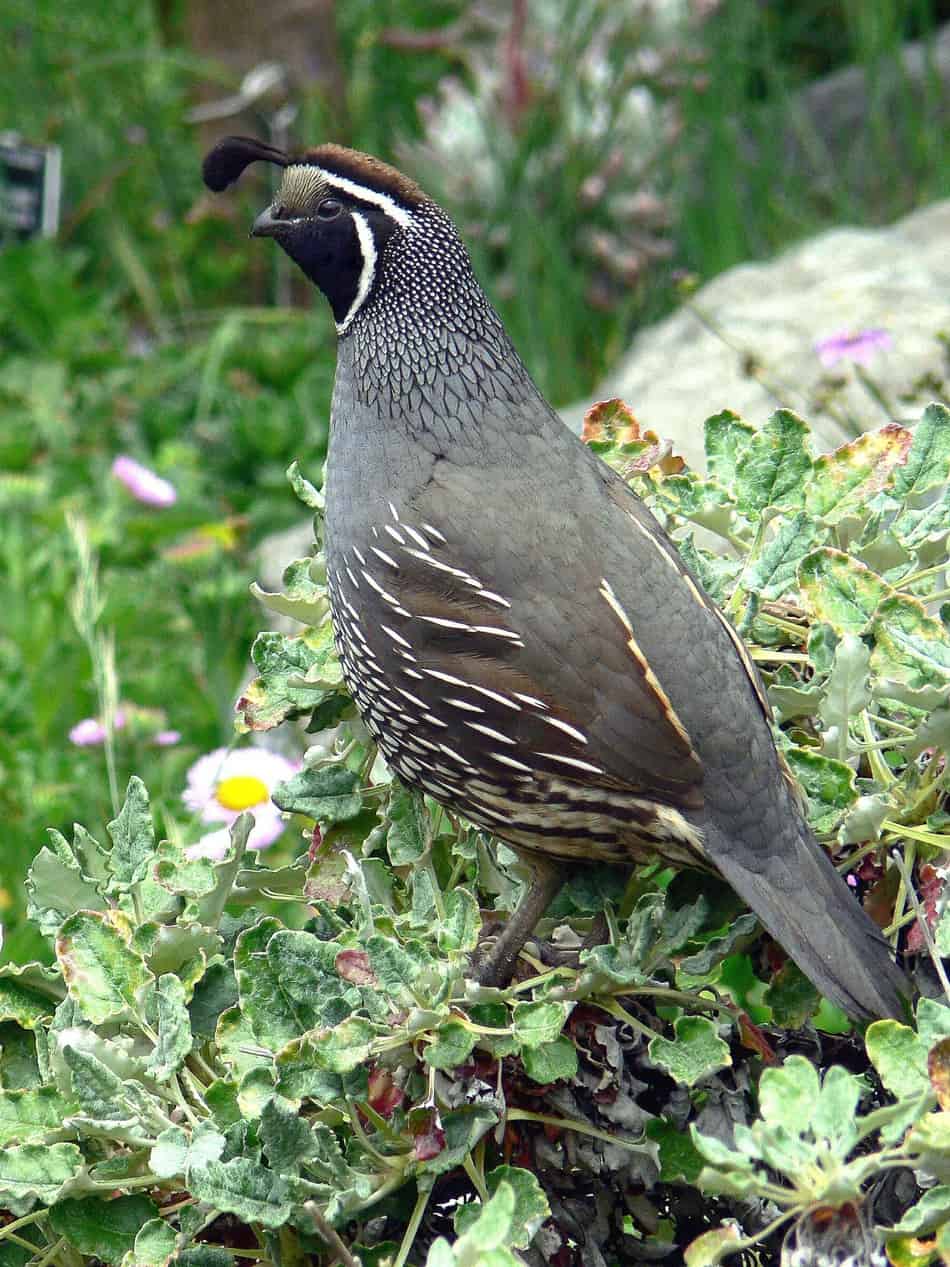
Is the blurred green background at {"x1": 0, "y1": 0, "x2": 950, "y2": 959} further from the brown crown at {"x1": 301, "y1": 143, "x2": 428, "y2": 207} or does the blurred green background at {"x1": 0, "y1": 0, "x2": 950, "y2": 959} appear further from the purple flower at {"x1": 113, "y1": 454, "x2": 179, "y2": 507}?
the brown crown at {"x1": 301, "y1": 143, "x2": 428, "y2": 207}

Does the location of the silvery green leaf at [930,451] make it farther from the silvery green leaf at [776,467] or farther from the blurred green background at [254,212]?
the blurred green background at [254,212]

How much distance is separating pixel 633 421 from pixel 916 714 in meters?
0.64

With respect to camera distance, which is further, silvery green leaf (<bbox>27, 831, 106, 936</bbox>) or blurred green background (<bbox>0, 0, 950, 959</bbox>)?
blurred green background (<bbox>0, 0, 950, 959</bbox>)

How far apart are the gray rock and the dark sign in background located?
2.16 meters

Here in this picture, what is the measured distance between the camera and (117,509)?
5.28m

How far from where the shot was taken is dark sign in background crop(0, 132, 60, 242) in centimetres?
597

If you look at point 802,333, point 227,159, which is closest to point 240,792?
point 227,159

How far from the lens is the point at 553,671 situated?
213 centimetres

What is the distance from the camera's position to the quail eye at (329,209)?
2.55 m

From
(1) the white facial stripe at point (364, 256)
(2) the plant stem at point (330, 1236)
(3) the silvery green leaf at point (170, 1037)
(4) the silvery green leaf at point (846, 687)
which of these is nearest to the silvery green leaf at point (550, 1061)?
(2) the plant stem at point (330, 1236)

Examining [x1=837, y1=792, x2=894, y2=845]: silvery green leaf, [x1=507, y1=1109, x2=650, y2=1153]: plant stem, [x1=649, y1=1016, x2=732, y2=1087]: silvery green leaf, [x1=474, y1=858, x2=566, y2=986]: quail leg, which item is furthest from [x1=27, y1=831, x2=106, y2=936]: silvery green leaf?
[x1=837, y1=792, x2=894, y2=845]: silvery green leaf

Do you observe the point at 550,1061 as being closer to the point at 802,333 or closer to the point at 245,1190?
the point at 245,1190

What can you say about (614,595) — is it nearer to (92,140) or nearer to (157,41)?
(92,140)

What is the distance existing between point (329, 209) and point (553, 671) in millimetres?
869
